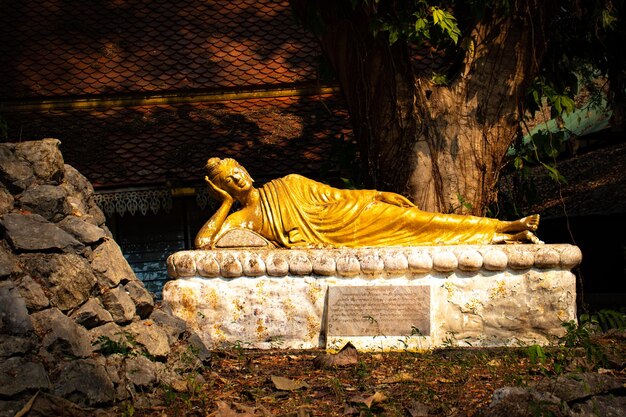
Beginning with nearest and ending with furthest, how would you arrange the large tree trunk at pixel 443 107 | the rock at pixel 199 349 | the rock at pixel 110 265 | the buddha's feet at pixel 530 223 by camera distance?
1. the rock at pixel 110 265
2. the rock at pixel 199 349
3. the buddha's feet at pixel 530 223
4. the large tree trunk at pixel 443 107

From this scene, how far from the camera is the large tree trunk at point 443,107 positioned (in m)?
10.6

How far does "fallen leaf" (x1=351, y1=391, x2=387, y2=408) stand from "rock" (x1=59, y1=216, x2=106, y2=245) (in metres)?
2.32

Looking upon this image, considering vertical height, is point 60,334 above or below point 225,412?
above

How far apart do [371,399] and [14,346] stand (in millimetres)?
2241

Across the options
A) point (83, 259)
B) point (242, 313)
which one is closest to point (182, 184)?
point (242, 313)

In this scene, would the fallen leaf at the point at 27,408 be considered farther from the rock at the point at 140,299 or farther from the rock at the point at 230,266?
the rock at the point at 230,266

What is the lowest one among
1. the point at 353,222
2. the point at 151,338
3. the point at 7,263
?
the point at 151,338

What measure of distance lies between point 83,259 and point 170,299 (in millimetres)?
1537

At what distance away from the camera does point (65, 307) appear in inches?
280

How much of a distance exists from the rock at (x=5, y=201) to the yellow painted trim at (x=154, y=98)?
7.31 m

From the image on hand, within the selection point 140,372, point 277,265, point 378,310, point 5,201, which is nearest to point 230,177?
point 277,265

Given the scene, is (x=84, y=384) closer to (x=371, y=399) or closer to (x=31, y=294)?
(x=31, y=294)

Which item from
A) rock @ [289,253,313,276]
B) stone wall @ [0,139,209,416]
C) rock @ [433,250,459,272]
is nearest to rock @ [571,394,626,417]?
rock @ [433,250,459,272]

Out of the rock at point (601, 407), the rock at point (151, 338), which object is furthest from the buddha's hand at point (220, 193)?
the rock at point (601, 407)
